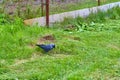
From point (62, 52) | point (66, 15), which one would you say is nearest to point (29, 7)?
point (66, 15)

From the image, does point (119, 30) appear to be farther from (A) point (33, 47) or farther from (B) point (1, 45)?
(B) point (1, 45)

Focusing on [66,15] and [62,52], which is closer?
[62,52]

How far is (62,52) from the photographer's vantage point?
5.10 m

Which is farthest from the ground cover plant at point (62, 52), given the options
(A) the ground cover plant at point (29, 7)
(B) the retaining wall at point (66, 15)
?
(A) the ground cover plant at point (29, 7)

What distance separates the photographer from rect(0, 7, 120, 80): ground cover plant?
13.8 ft

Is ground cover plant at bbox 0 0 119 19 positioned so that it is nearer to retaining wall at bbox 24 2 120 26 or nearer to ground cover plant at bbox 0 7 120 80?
retaining wall at bbox 24 2 120 26

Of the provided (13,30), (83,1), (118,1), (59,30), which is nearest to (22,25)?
(13,30)

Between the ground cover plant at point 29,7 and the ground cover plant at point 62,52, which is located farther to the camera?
the ground cover plant at point 29,7

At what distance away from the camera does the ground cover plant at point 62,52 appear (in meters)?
4.21

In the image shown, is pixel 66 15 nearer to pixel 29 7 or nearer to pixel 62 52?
pixel 29 7

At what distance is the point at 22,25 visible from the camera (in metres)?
6.05

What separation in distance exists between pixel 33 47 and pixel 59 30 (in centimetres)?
121

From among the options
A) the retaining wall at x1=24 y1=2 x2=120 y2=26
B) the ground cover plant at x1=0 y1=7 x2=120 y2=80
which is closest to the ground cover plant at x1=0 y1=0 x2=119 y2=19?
the retaining wall at x1=24 y1=2 x2=120 y2=26

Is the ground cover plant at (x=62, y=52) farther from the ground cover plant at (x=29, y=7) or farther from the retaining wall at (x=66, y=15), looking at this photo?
the ground cover plant at (x=29, y=7)
